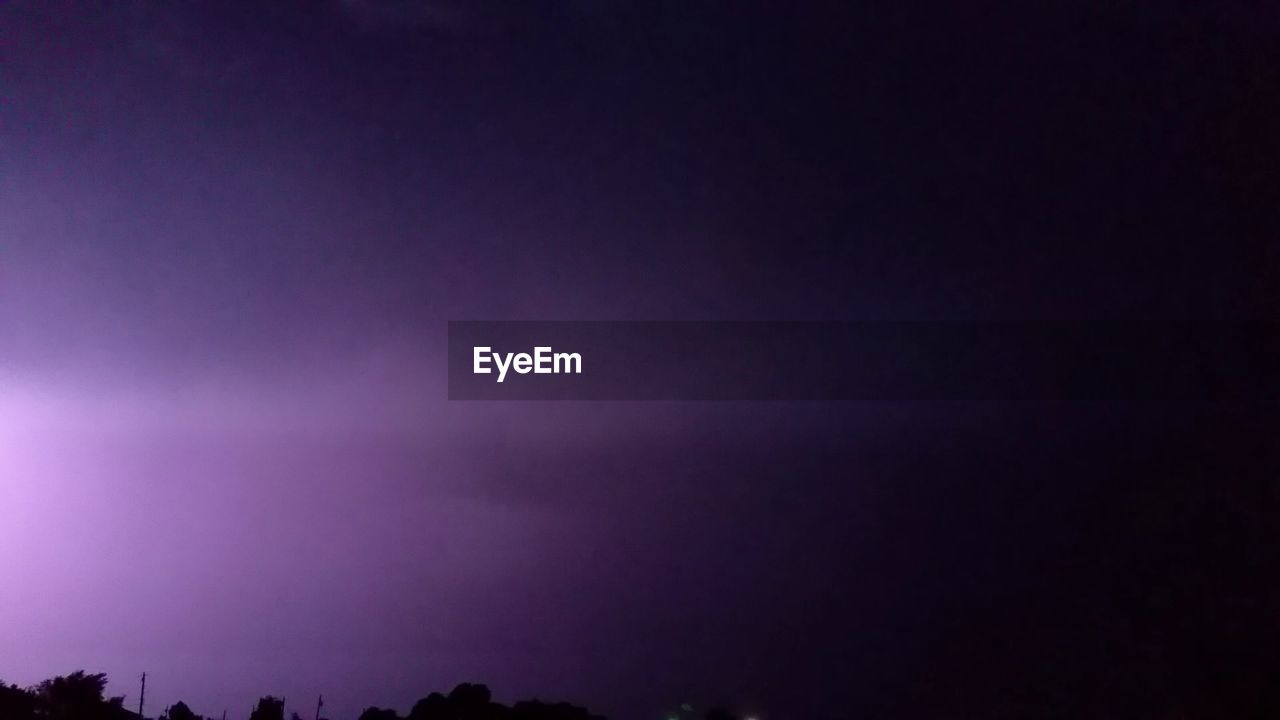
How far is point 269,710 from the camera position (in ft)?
181

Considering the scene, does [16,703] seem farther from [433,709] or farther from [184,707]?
[433,709]

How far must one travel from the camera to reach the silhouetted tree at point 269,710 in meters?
54.7

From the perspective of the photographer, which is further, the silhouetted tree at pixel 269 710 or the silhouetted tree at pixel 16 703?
the silhouetted tree at pixel 269 710

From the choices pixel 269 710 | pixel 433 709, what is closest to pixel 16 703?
pixel 269 710

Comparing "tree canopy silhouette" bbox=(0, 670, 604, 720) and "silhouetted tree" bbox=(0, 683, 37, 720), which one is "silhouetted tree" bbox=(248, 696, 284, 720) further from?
"silhouetted tree" bbox=(0, 683, 37, 720)

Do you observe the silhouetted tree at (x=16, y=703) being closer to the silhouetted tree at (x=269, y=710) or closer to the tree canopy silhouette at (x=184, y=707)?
the tree canopy silhouette at (x=184, y=707)

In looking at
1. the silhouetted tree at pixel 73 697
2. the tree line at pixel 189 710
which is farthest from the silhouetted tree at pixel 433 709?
the silhouetted tree at pixel 73 697

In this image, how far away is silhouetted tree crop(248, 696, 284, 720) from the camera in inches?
2154

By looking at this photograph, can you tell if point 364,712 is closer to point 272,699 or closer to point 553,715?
point 272,699

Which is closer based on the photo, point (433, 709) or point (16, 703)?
point (16, 703)

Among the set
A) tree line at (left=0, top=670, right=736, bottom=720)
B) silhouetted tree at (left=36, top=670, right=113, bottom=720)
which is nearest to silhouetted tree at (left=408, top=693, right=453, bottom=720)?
tree line at (left=0, top=670, right=736, bottom=720)

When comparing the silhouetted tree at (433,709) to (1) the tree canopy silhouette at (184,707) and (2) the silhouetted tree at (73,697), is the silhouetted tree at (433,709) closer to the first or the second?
(1) the tree canopy silhouette at (184,707)

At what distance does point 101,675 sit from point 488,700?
21619 millimetres

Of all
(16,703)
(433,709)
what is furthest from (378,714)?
(16,703)
